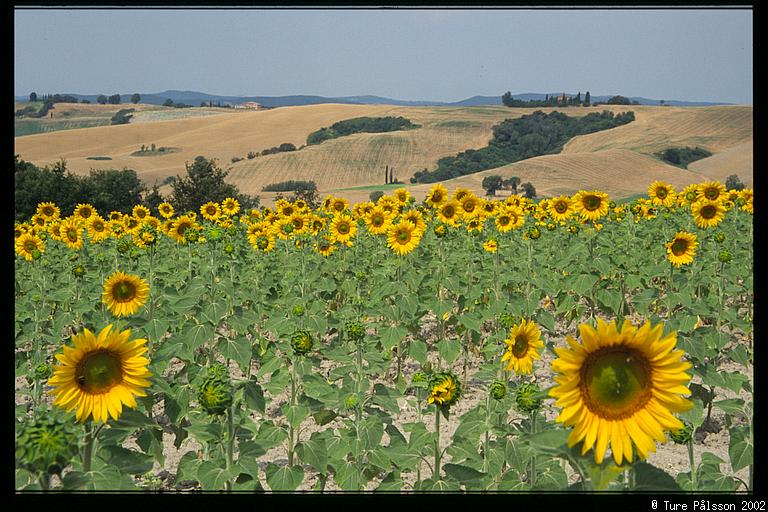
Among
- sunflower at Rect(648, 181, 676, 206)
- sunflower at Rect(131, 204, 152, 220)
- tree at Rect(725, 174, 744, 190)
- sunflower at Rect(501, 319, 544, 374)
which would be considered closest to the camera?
sunflower at Rect(501, 319, 544, 374)

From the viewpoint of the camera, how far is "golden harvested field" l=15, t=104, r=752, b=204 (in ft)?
175

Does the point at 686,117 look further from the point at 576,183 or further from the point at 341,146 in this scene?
the point at 341,146

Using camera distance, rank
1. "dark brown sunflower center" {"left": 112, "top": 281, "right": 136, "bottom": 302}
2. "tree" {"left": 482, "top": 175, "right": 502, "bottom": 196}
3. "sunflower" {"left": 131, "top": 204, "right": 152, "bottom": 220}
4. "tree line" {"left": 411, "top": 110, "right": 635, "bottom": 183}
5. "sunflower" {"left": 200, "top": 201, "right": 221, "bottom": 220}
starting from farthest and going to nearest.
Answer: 1. "tree line" {"left": 411, "top": 110, "right": 635, "bottom": 183}
2. "tree" {"left": 482, "top": 175, "right": 502, "bottom": 196}
3. "sunflower" {"left": 200, "top": 201, "right": 221, "bottom": 220}
4. "sunflower" {"left": 131, "top": 204, "right": 152, "bottom": 220}
5. "dark brown sunflower center" {"left": 112, "top": 281, "right": 136, "bottom": 302}

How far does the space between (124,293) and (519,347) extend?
8.98 feet

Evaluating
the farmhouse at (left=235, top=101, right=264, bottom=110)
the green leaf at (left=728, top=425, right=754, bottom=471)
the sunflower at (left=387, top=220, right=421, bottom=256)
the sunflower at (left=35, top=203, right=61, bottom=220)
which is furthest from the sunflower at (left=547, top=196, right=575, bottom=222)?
the farmhouse at (left=235, top=101, right=264, bottom=110)

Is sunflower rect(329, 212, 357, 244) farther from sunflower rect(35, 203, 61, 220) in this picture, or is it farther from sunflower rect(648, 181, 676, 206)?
sunflower rect(648, 181, 676, 206)

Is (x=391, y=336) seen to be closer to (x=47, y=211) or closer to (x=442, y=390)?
(x=442, y=390)

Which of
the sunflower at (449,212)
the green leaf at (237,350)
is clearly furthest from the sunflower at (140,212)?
the green leaf at (237,350)

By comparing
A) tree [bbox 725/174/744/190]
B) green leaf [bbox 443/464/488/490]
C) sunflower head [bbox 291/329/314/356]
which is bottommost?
green leaf [bbox 443/464/488/490]

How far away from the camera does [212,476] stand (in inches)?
89.8

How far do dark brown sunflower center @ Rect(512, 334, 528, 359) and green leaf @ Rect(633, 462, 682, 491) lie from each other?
1.54 m

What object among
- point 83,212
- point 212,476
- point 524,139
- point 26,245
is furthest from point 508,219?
point 524,139

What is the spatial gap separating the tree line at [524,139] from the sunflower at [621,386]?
6411 cm
